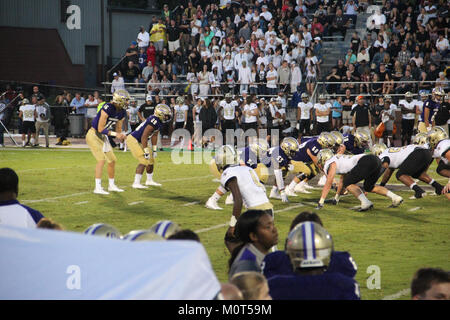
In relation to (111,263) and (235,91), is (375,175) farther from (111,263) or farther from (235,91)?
(235,91)

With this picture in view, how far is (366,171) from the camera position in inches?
431

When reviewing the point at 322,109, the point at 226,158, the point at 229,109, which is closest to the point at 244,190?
the point at 226,158

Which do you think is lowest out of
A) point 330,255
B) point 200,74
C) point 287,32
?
point 330,255

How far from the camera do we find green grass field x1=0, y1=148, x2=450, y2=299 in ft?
25.8

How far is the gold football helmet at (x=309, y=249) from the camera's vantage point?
4051 millimetres

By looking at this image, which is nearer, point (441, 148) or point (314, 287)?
point (314, 287)

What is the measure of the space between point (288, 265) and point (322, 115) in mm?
16876

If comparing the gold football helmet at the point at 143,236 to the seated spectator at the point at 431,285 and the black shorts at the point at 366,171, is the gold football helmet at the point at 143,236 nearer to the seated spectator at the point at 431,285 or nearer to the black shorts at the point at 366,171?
the seated spectator at the point at 431,285

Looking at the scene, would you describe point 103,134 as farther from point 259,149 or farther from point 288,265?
point 288,265

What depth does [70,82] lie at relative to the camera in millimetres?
36031
